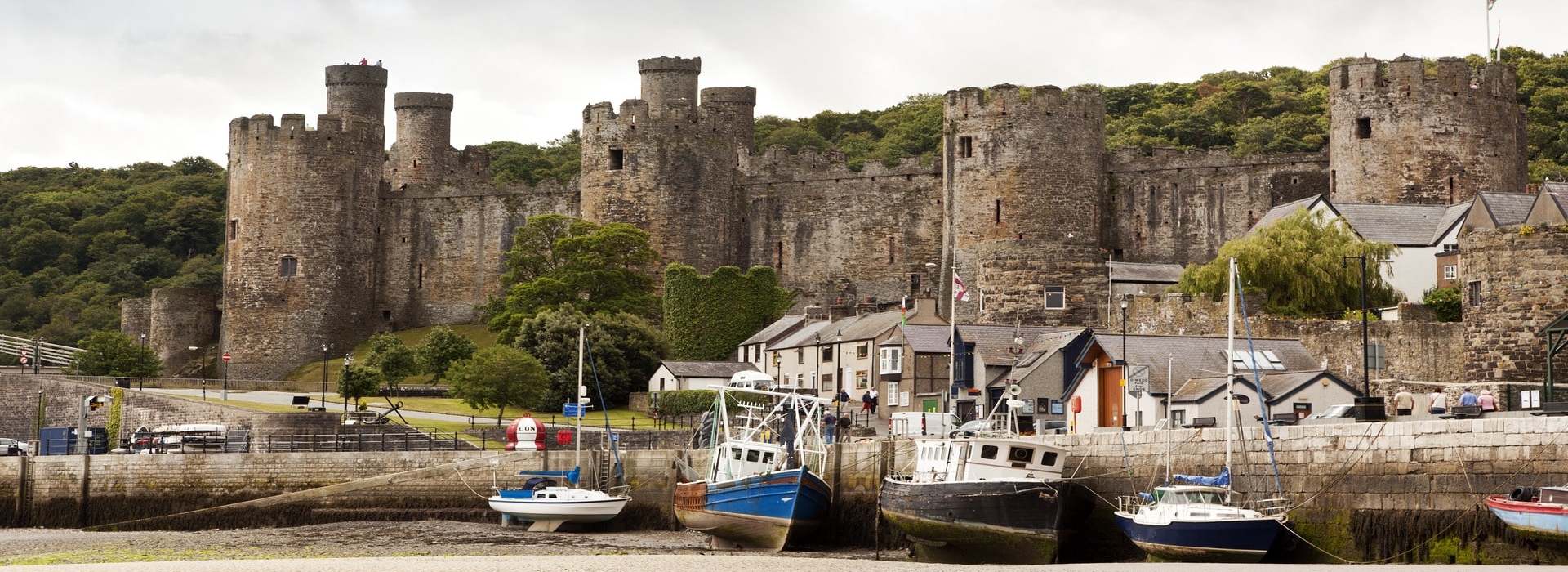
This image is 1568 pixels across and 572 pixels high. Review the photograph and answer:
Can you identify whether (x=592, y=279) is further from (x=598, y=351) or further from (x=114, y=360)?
(x=114, y=360)

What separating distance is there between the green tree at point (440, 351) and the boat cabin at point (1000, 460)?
80.0 ft

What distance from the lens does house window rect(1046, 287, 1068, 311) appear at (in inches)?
1583

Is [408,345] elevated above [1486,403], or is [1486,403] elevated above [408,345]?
[408,345]

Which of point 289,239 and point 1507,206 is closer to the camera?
point 1507,206

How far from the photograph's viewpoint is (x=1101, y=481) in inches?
832

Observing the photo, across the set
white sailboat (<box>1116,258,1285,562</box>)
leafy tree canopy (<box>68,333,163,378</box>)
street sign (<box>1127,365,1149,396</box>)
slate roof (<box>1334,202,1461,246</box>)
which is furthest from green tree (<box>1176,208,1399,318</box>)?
leafy tree canopy (<box>68,333,163,378</box>)

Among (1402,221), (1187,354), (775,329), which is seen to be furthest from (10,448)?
(1402,221)

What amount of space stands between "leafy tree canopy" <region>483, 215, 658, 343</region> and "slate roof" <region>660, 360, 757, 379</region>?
151 inches

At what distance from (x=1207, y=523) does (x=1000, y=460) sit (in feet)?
12.0

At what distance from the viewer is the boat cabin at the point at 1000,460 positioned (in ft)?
69.6

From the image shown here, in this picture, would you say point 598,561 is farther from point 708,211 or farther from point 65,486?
point 708,211

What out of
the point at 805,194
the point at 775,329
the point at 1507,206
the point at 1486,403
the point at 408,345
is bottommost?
the point at 1486,403

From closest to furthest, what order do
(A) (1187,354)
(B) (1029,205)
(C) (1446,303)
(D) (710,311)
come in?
1. (A) (1187,354)
2. (C) (1446,303)
3. (B) (1029,205)
4. (D) (710,311)

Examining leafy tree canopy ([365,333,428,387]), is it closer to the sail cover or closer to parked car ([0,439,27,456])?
parked car ([0,439,27,456])
